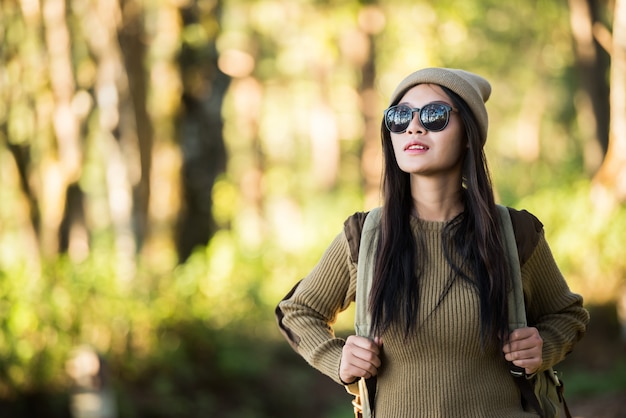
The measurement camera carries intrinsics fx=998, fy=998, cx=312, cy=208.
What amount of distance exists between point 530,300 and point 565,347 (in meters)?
0.20

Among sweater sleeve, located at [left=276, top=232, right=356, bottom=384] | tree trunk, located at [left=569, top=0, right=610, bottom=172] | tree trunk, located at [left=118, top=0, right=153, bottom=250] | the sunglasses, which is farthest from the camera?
tree trunk, located at [left=569, top=0, right=610, bottom=172]

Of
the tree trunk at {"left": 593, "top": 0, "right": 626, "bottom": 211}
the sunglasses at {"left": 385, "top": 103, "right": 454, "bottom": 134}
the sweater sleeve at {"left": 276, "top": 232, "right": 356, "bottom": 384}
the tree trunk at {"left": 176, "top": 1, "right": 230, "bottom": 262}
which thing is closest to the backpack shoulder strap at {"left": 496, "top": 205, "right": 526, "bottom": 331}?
the sunglasses at {"left": 385, "top": 103, "right": 454, "bottom": 134}

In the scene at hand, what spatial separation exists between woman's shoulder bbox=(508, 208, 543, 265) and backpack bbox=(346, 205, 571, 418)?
30 mm

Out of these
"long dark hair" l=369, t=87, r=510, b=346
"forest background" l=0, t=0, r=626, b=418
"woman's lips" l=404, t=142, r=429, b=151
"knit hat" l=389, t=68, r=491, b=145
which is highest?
"knit hat" l=389, t=68, r=491, b=145

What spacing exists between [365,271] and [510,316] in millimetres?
501

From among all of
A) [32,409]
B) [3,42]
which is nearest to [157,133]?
[3,42]

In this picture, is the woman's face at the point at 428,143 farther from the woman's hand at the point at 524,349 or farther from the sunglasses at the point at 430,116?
the woman's hand at the point at 524,349

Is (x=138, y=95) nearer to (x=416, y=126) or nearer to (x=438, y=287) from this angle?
(x=416, y=126)

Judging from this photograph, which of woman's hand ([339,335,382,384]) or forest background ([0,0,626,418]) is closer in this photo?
woman's hand ([339,335,382,384])

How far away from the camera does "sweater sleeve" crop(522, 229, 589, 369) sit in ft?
11.2

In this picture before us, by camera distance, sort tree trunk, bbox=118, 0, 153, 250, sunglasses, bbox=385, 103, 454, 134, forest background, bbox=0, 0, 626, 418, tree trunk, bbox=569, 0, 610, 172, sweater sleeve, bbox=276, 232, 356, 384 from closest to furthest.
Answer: sunglasses, bbox=385, 103, 454, 134
sweater sleeve, bbox=276, 232, 356, 384
forest background, bbox=0, 0, 626, 418
tree trunk, bbox=118, 0, 153, 250
tree trunk, bbox=569, 0, 610, 172

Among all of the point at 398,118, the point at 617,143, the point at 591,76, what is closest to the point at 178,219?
the point at 617,143

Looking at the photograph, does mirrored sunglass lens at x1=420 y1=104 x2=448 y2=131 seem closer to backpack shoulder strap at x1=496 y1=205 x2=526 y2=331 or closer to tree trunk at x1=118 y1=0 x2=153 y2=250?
backpack shoulder strap at x1=496 y1=205 x2=526 y2=331

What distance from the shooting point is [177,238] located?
1302 centimetres
